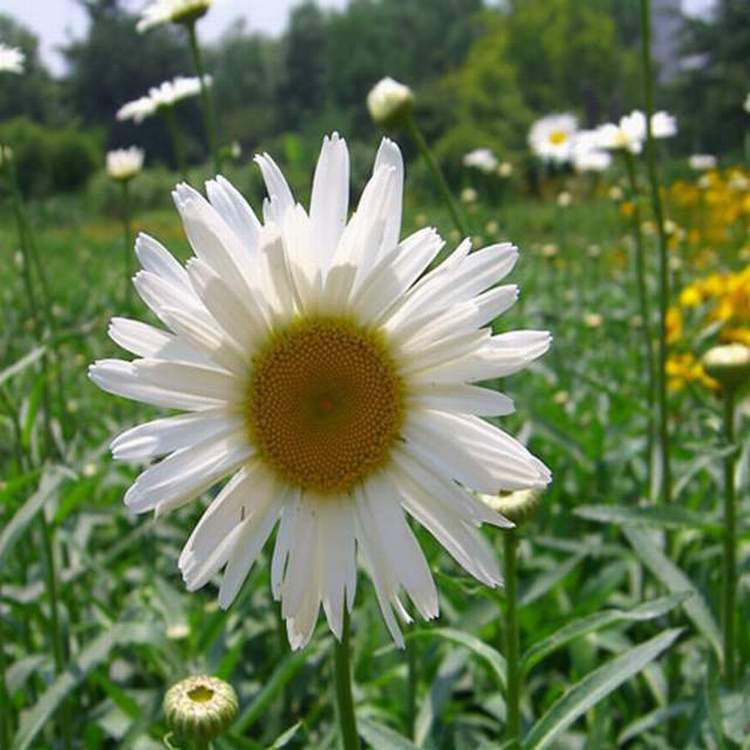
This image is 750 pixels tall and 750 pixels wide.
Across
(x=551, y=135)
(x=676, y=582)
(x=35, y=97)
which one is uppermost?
(x=35, y=97)

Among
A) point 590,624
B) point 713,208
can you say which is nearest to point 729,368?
point 590,624

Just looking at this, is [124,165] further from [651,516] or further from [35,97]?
[35,97]

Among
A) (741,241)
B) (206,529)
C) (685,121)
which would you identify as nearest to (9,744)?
(206,529)

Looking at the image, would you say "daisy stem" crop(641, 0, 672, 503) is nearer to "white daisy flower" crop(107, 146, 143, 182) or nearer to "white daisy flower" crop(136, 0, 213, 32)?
"white daisy flower" crop(136, 0, 213, 32)

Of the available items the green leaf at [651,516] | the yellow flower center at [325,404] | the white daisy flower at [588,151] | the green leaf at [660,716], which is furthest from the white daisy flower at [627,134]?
the yellow flower center at [325,404]

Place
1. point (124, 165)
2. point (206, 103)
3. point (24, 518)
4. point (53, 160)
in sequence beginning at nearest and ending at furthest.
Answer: point (24, 518) < point (206, 103) < point (124, 165) < point (53, 160)

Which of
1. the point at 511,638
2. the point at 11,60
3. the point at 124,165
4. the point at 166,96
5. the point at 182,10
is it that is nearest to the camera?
the point at 511,638

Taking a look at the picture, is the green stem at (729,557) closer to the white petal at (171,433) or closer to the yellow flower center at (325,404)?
the yellow flower center at (325,404)
